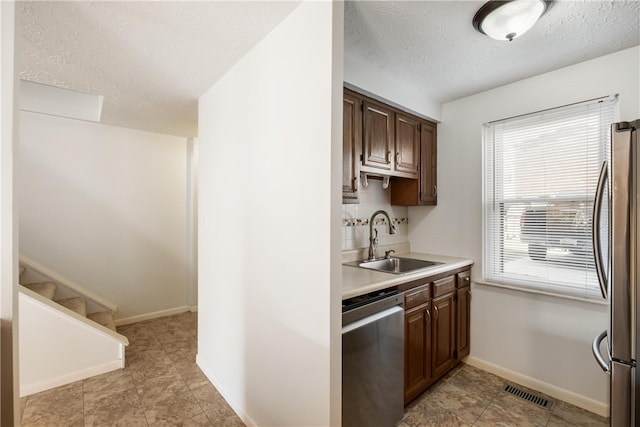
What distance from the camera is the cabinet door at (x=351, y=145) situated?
1.96 meters

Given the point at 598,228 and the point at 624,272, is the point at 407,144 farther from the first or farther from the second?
the point at 624,272

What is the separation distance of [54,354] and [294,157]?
252 cm

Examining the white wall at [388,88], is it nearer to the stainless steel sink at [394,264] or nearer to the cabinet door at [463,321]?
the stainless steel sink at [394,264]

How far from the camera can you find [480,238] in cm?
252

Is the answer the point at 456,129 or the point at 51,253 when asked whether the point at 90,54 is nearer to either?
the point at 51,253

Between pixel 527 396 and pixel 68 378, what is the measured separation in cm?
351

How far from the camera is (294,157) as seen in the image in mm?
1448

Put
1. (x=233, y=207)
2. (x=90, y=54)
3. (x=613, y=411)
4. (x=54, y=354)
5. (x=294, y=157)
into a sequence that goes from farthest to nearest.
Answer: (x=54, y=354) < (x=233, y=207) < (x=90, y=54) < (x=294, y=157) < (x=613, y=411)

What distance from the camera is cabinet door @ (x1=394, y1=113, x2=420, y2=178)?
2398 millimetres

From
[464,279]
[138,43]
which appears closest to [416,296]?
[464,279]

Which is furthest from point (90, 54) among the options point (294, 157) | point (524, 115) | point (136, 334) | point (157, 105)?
point (524, 115)

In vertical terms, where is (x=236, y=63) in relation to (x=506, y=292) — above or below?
above

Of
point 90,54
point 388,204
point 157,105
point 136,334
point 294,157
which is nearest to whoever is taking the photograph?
point 294,157

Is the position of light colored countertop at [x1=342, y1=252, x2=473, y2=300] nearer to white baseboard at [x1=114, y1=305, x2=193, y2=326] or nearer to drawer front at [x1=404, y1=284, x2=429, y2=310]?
drawer front at [x1=404, y1=284, x2=429, y2=310]
